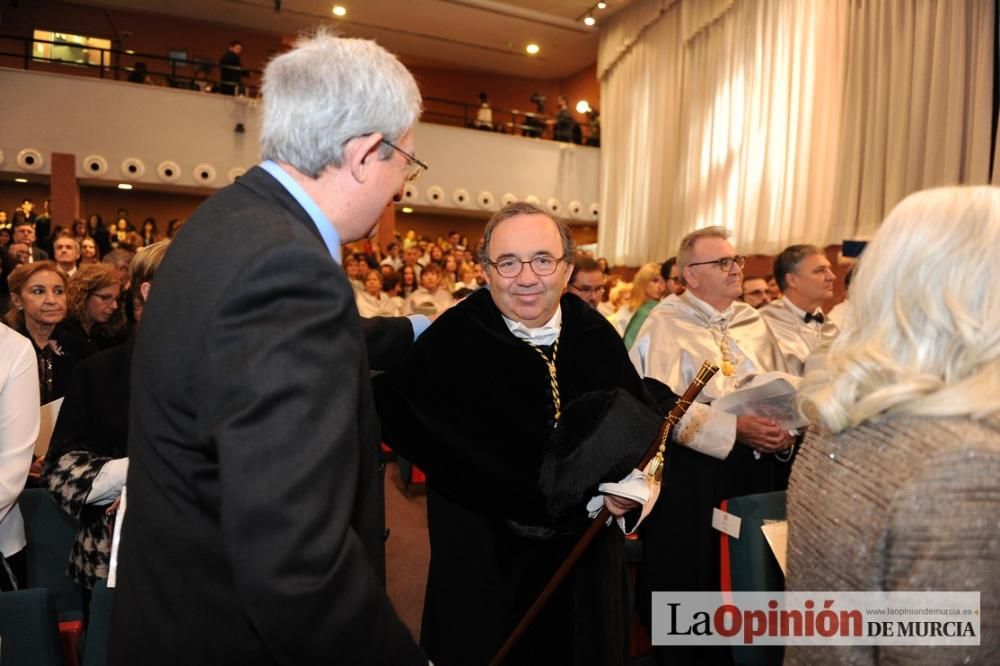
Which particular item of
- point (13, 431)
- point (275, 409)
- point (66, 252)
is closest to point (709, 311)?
point (13, 431)

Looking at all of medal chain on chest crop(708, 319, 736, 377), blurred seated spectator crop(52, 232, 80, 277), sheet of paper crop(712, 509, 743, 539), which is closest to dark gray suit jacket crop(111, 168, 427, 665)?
sheet of paper crop(712, 509, 743, 539)

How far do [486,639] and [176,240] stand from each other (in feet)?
5.13

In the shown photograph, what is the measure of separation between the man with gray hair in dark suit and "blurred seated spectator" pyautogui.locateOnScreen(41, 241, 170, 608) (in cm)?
110

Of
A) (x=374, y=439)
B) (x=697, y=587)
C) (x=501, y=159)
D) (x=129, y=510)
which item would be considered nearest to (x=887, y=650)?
(x=374, y=439)

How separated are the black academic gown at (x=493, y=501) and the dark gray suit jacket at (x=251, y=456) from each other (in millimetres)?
1037

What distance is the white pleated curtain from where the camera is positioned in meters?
9.08

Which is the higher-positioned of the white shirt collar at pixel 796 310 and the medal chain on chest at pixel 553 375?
the white shirt collar at pixel 796 310

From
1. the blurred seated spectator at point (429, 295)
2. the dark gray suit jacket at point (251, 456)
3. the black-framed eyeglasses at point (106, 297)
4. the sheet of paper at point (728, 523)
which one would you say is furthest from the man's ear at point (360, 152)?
the blurred seated spectator at point (429, 295)

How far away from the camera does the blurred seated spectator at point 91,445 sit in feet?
7.23

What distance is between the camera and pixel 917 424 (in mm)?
1155

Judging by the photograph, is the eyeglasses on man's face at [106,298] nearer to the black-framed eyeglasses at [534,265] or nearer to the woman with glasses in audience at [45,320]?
the woman with glasses in audience at [45,320]

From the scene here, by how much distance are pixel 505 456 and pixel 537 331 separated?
17.0 inches

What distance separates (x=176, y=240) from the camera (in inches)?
47.8

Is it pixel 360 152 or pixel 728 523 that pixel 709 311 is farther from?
pixel 360 152
